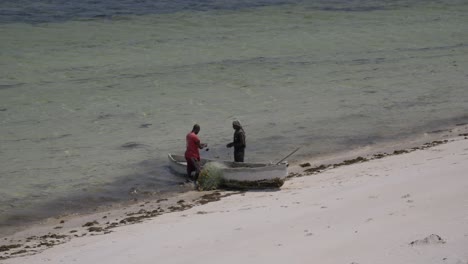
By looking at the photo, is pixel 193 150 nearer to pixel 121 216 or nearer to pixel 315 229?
pixel 121 216

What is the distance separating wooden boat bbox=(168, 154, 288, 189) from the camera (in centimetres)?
1758

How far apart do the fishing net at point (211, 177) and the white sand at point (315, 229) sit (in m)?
1.16

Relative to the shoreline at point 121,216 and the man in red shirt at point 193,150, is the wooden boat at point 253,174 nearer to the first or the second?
the shoreline at point 121,216

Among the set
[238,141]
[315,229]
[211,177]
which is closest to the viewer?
[315,229]

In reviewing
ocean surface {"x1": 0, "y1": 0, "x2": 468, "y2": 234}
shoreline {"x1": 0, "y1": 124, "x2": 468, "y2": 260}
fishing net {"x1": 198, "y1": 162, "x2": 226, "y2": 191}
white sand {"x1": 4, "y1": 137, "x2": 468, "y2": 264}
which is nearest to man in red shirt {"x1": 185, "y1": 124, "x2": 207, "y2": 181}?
fishing net {"x1": 198, "y1": 162, "x2": 226, "y2": 191}

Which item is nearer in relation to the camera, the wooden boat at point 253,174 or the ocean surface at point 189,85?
the wooden boat at point 253,174

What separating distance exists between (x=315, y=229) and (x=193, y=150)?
248 inches

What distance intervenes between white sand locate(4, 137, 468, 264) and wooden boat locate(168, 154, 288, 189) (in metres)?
0.55

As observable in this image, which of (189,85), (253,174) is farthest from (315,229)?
(189,85)

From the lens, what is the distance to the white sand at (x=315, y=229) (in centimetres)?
1189

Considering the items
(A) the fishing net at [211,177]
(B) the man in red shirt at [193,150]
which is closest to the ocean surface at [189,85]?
(B) the man in red shirt at [193,150]

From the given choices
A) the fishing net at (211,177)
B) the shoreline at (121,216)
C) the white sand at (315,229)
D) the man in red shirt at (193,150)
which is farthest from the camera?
the man in red shirt at (193,150)

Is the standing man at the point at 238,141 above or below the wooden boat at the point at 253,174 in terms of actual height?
above

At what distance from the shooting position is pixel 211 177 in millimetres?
18438
